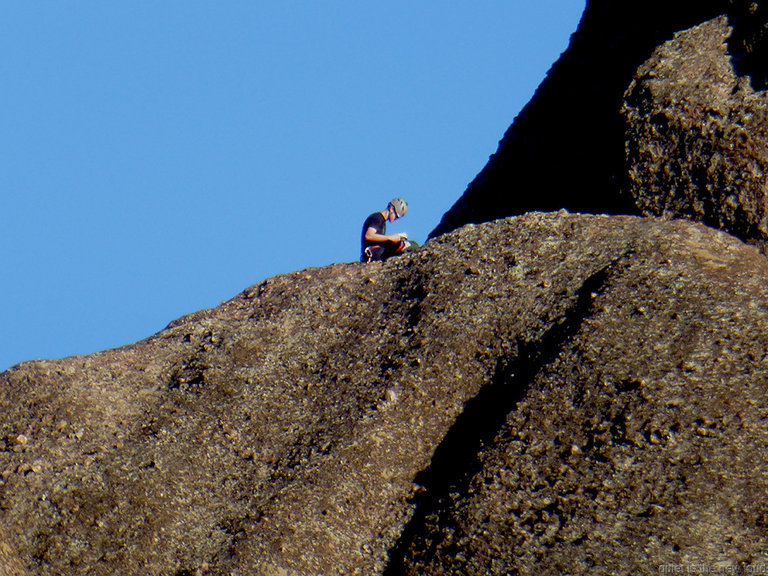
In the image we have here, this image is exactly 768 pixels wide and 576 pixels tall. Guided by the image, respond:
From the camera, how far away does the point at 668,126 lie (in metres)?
12.8

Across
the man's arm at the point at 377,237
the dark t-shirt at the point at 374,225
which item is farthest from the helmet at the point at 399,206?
the man's arm at the point at 377,237

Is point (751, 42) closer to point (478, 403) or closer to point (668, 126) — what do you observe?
point (668, 126)

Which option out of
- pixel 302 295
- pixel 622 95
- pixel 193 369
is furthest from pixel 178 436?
pixel 622 95

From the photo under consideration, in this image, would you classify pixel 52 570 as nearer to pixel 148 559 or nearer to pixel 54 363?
pixel 148 559

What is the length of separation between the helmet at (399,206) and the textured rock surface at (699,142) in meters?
7.42

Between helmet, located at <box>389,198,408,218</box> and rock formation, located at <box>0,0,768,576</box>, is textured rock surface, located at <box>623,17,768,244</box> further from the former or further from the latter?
helmet, located at <box>389,198,408,218</box>

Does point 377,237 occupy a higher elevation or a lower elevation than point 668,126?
higher

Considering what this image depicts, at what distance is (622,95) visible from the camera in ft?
44.6

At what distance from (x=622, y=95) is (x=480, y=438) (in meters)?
6.86

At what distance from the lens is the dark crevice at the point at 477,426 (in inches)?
364

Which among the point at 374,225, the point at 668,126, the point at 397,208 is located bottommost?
the point at 668,126

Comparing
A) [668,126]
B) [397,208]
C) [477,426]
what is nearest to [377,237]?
[397,208]

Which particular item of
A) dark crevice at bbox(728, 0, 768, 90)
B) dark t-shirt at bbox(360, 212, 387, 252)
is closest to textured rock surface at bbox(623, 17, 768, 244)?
dark crevice at bbox(728, 0, 768, 90)

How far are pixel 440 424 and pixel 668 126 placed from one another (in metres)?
6.15
